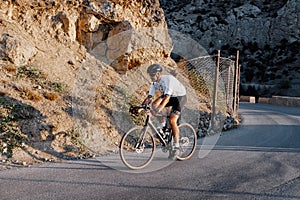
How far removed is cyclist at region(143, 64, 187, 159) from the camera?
549 cm

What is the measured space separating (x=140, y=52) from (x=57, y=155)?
8.23m

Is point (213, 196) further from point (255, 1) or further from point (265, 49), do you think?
point (255, 1)

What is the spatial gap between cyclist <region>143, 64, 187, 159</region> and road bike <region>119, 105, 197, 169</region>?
Result: 0.47ft

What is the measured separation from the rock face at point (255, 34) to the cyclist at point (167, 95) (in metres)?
43.7

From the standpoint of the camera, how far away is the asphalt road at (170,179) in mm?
4074

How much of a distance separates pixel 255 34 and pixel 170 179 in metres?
59.8

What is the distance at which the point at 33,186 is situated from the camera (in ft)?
14.0

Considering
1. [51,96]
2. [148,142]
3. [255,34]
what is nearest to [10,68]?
[51,96]

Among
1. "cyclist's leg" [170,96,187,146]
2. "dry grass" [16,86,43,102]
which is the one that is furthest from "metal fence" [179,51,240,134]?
"dry grass" [16,86,43,102]

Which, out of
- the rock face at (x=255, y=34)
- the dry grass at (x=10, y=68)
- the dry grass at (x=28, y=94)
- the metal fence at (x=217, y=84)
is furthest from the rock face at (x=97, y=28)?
the rock face at (x=255, y=34)

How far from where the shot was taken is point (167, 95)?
216 inches

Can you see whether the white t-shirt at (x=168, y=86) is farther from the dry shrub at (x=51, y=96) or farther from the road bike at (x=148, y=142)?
the dry shrub at (x=51, y=96)

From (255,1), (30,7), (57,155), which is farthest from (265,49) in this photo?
(57,155)

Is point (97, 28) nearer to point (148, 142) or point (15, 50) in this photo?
point (15, 50)
